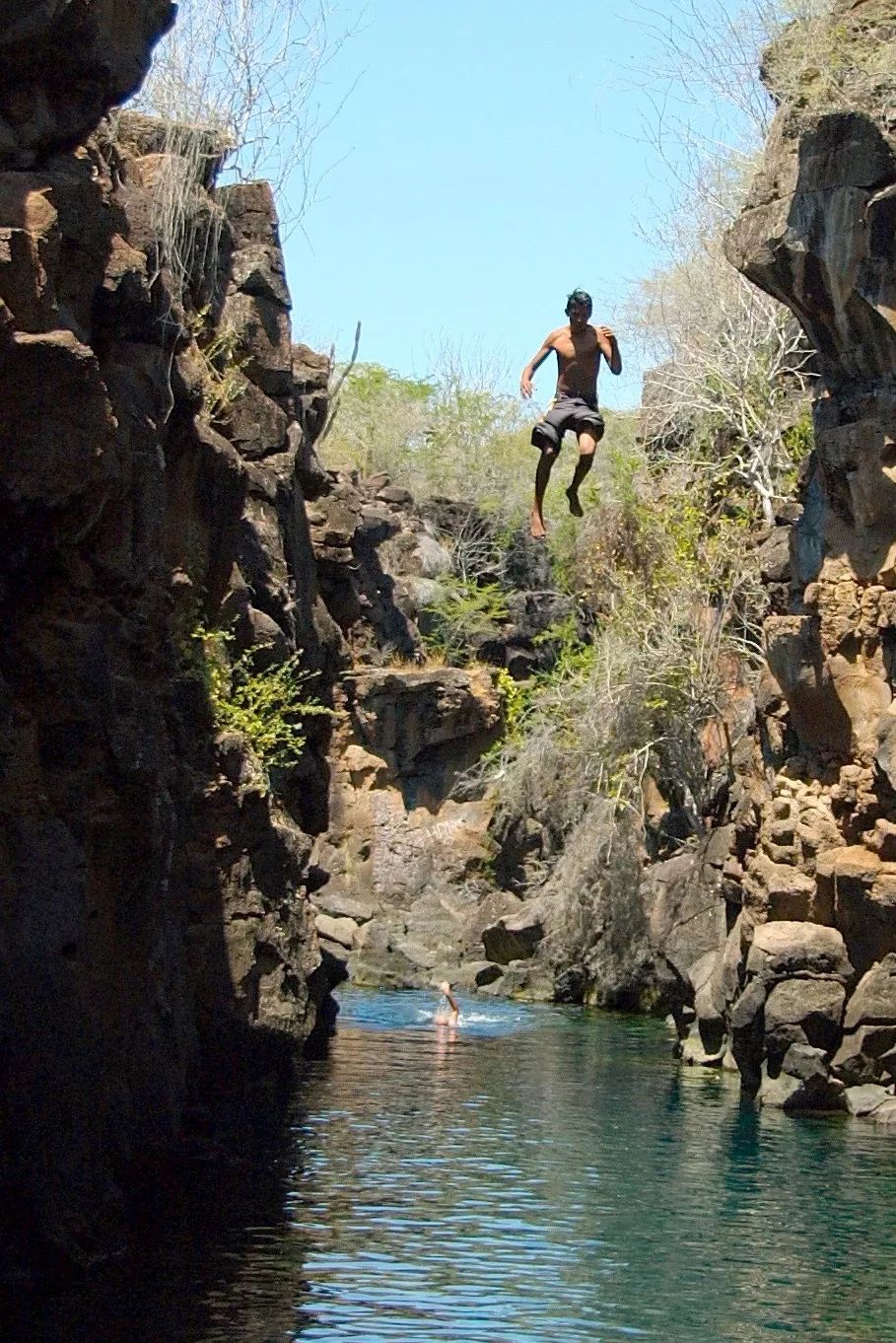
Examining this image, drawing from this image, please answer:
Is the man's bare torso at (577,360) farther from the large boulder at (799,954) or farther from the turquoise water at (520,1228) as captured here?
the large boulder at (799,954)

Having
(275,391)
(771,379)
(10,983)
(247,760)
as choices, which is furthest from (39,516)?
(771,379)

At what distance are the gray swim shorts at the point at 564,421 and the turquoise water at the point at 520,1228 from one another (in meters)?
6.29

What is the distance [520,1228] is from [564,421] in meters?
6.85

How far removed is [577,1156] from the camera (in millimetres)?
19406

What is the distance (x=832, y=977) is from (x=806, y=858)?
1.66m

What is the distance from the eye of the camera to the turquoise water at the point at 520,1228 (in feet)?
41.7

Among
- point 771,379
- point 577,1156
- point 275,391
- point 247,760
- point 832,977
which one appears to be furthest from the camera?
point 771,379

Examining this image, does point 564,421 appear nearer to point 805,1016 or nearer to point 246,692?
point 246,692

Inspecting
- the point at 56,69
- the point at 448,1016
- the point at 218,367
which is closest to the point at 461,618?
the point at 448,1016

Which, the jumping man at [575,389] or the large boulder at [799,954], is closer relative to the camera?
the jumping man at [575,389]

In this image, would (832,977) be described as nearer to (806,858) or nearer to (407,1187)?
(806,858)

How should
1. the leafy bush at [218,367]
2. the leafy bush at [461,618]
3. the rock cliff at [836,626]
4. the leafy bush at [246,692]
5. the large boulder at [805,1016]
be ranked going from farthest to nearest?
1. the leafy bush at [461,618]
2. the leafy bush at [218,367]
3. the large boulder at [805,1016]
4. the rock cliff at [836,626]
5. the leafy bush at [246,692]

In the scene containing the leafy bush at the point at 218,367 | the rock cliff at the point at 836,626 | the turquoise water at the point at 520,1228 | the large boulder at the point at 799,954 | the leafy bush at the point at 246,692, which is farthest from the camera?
the leafy bush at the point at 218,367

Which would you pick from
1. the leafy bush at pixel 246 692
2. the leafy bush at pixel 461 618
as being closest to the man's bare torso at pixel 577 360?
the leafy bush at pixel 246 692
